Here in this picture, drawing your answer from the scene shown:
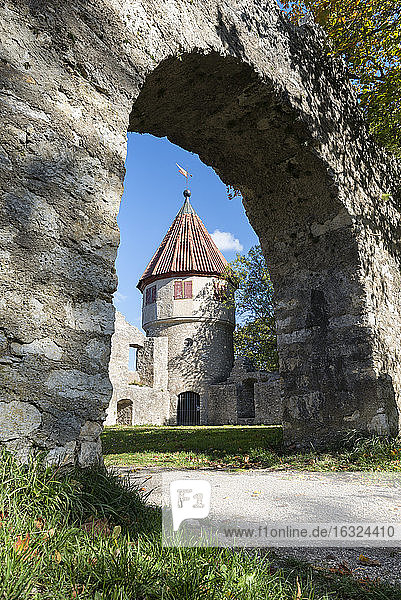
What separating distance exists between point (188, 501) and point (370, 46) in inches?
230

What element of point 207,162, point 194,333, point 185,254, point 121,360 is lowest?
point 121,360

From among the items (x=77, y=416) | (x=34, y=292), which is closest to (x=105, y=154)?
(x=34, y=292)

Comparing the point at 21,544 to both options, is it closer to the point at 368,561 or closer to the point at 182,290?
the point at 368,561

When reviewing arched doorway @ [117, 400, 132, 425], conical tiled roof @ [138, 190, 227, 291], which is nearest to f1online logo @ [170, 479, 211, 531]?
arched doorway @ [117, 400, 132, 425]

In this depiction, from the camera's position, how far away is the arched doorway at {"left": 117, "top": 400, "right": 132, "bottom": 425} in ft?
65.2

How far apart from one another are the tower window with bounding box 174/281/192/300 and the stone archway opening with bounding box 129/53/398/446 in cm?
1708

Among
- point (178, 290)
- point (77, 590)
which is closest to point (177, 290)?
point (178, 290)

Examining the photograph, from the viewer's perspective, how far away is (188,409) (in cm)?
2198

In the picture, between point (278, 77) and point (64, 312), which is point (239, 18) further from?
point (64, 312)

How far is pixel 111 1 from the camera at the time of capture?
2.84 meters

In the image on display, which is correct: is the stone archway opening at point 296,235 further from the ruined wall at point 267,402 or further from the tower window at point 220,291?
the tower window at point 220,291

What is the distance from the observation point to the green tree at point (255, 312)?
1986 cm

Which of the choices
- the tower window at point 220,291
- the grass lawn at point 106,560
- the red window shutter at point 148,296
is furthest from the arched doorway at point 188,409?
the grass lawn at point 106,560

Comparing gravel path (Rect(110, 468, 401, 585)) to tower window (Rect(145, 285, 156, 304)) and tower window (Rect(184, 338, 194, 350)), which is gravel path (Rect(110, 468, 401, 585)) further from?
tower window (Rect(145, 285, 156, 304))
